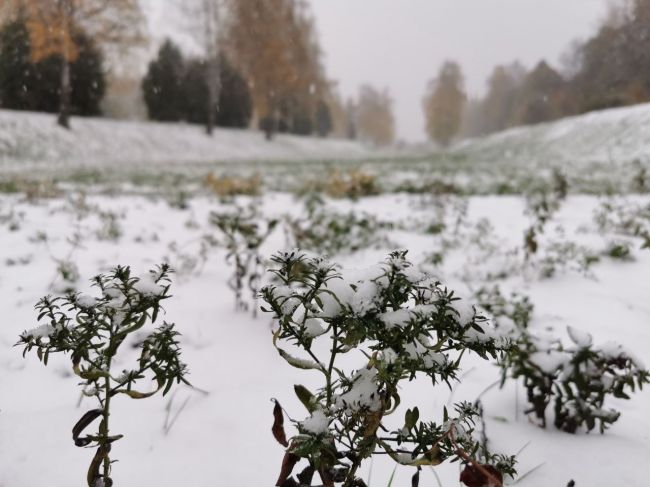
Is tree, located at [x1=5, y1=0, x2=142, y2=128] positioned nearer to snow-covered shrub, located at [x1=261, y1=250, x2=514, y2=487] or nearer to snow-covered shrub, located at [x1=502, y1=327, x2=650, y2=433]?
snow-covered shrub, located at [x1=261, y1=250, x2=514, y2=487]

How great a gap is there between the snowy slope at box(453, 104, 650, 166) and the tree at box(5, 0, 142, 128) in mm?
16570

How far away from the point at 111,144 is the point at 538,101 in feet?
107

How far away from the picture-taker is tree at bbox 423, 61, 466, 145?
181 feet

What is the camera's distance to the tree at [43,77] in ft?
53.9

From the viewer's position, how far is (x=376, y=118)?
6800cm

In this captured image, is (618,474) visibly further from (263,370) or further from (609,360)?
(263,370)

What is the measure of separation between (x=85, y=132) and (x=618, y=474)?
21736 millimetres

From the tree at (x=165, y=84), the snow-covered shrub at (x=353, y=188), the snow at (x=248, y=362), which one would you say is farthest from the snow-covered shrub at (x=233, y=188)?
the tree at (x=165, y=84)

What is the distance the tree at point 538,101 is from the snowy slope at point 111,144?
57.6 feet

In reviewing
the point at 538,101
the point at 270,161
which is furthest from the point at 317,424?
the point at 538,101

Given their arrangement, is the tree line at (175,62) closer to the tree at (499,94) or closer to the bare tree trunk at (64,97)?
the bare tree trunk at (64,97)

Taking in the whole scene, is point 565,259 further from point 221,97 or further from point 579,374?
point 221,97

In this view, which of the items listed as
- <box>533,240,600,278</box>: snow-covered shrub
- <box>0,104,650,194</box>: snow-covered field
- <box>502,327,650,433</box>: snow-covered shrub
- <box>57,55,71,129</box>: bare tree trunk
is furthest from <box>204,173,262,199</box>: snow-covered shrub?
<box>57,55,71,129</box>: bare tree trunk

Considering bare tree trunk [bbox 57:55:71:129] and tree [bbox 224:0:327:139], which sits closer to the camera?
bare tree trunk [bbox 57:55:71:129]
